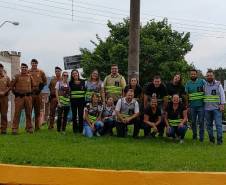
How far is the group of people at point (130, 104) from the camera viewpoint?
529 inches

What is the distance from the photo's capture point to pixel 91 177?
7070mm

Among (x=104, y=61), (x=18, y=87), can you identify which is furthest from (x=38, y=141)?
(x=104, y=61)

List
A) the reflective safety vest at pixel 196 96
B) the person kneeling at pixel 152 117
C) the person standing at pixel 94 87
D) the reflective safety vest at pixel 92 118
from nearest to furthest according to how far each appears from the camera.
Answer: the reflective safety vest at pixel 196 96 < the person kneeling at pixel 152 117 < the reflective safety vest at pixel 92 118 < the person standing at pixel 94 87

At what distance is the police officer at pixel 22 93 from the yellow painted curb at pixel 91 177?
695cm

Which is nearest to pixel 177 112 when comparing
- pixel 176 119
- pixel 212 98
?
pixel 176 119

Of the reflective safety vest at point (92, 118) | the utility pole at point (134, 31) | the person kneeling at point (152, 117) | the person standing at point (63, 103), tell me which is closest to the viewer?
the person kneeling at point (152, 117)

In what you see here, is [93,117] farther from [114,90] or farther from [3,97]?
[3,97]

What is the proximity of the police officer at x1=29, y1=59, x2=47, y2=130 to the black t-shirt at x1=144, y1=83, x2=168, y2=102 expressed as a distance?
10.1 ft

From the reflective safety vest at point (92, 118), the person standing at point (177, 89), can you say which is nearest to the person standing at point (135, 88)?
the person standing at point (177, 89)

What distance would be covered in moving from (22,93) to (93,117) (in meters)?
2.04

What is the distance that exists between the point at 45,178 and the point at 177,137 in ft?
23.2

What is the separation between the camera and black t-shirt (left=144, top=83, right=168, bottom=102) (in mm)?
13758

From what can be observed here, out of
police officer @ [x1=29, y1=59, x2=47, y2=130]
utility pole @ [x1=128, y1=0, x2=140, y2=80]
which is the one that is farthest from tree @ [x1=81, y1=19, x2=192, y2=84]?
police officer @ [x1=29, y1=59, x2=47, y2=130]

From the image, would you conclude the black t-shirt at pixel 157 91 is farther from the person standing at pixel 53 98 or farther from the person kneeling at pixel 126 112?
the person standing at pixel 53 98
